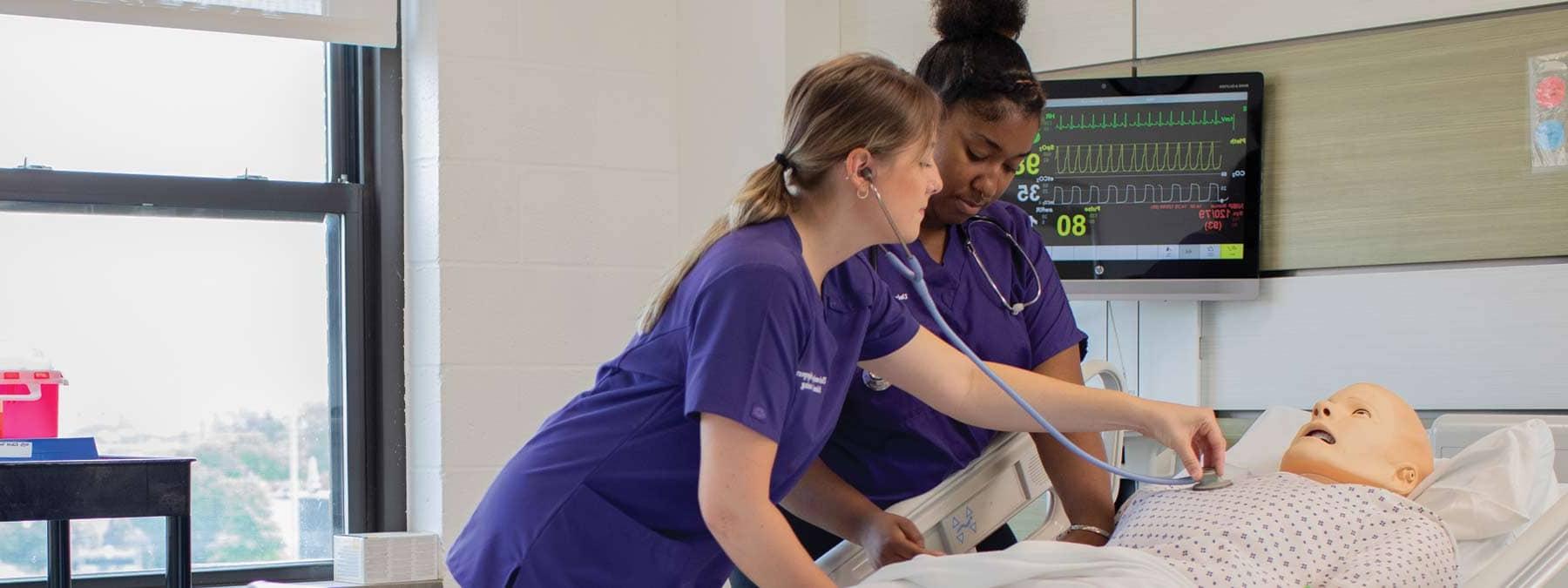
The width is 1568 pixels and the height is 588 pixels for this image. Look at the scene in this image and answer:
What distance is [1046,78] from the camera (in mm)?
2906

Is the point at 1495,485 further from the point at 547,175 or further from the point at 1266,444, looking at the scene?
the point at 547,175

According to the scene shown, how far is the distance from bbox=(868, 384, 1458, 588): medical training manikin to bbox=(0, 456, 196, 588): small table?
142 cm

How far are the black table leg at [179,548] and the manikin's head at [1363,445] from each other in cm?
169

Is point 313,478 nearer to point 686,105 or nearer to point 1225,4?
point 686,105

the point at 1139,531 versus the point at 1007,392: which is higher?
the point at 1007,392

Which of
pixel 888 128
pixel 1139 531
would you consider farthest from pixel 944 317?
pixel 888 128

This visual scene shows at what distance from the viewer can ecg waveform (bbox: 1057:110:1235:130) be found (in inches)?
104

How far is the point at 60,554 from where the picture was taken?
8.31 feet

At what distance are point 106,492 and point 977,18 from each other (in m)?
1.53

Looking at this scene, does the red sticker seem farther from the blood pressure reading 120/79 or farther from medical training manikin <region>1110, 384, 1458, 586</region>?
medical training manikin <region>1110, 384, 1458, 586</region>

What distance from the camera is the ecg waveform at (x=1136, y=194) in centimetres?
265

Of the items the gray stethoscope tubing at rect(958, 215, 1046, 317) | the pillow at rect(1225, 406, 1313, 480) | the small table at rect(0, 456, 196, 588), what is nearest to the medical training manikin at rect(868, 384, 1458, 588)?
the pillow at rect(1225, 406, 1313, 480)

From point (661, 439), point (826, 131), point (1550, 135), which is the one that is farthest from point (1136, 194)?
point (661, 439)

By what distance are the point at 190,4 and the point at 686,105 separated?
1016mm
